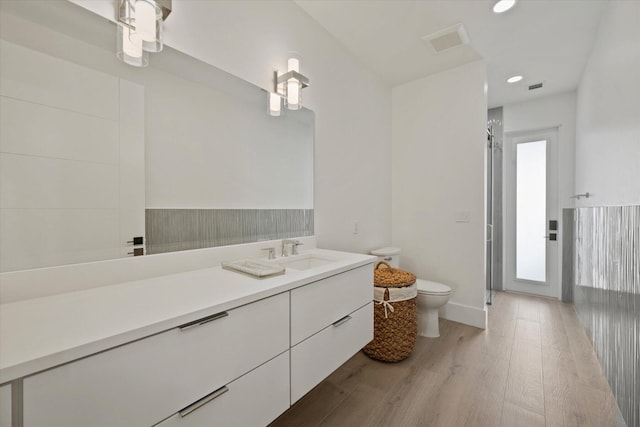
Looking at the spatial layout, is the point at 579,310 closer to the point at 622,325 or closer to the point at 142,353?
the point at 622,325

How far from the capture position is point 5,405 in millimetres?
511

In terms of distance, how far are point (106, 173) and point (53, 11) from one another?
0.59 meters

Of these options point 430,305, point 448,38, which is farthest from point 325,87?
point 430,305

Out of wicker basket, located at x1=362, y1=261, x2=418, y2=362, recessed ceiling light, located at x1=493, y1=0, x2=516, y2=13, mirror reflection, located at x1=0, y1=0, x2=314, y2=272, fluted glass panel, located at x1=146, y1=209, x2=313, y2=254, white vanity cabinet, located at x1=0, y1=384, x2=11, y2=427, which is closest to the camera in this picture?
white vanity cabinet, located at x1=0, y1=384, x2=11, y2=427

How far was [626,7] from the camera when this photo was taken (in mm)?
1484

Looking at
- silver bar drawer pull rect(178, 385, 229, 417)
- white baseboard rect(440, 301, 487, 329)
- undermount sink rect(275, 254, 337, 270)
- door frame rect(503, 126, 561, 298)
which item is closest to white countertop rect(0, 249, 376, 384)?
silver bar drawer pull rect(178, 385, 229, 417)

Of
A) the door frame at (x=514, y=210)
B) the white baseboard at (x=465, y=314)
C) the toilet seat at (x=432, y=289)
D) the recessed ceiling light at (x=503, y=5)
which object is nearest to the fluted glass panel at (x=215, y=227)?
the toilet seat at (x=432, y=289)

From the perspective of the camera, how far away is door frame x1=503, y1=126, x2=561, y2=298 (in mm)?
3436

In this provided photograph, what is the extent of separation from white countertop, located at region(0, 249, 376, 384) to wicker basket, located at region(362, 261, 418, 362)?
3.18 feet

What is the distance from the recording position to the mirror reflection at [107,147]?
0.90 metres

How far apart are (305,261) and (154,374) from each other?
1.11m

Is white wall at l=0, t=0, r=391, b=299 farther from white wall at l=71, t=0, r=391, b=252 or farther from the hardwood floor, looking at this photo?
the hardwood floor

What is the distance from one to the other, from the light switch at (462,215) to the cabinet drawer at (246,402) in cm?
231

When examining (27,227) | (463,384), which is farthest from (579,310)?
(27,227)
